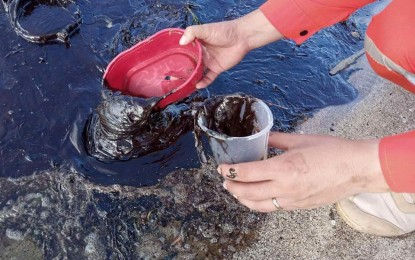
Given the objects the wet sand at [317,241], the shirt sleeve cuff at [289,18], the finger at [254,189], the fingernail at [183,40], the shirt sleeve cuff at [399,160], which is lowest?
the wet sand at [317,241]

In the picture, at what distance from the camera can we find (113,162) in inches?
93.0

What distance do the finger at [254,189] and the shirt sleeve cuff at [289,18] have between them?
2.80ft

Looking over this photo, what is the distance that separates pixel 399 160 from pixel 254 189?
51 cm

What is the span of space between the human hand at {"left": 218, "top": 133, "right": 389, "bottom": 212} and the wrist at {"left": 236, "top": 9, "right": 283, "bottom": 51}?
73cm

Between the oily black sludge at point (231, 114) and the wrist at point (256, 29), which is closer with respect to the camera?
the oily black sludge at point (231, 114)

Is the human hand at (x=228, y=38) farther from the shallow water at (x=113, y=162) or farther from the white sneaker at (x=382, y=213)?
the white sneaker at (x=382, y=213)

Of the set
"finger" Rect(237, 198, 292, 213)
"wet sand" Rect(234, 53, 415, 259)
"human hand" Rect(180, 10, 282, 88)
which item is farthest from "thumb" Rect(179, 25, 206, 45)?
"wet sand" Rect(234, 53, 415, 259)

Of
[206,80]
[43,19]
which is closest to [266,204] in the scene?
[206,80]

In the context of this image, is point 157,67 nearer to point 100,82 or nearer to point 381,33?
point 100,82

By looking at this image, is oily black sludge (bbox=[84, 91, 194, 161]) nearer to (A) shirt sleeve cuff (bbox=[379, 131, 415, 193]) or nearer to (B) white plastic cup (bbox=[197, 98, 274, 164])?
(B) white plastic cup (bbox=[197, 98, 274, 164])

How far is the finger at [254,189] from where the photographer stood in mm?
1637

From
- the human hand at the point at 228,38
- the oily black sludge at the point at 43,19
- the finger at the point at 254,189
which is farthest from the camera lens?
the oily black sludge at the point at 43,19

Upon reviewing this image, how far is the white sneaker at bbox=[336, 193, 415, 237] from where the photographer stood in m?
2.07

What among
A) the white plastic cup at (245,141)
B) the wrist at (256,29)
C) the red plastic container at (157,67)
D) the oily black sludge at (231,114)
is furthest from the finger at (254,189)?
the wrist at (256,29)
